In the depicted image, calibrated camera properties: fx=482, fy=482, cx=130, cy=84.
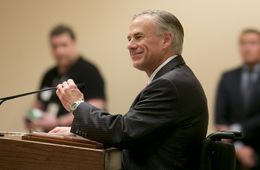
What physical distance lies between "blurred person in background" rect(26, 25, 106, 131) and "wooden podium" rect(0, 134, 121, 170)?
2.00 meters

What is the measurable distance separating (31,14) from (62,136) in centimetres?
311

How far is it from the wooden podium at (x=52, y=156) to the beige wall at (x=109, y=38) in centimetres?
239

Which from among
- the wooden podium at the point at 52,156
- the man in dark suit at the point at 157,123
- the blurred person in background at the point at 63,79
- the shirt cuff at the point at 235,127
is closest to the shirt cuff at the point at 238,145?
the shirt cuff at the point at 235,127

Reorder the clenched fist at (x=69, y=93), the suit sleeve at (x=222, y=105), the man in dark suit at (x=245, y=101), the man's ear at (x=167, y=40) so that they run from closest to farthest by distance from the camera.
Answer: the clenched fist at (x=69, y=93), the man's ear at (x=167, y=40), the man in dark suit at (x=245, y=101), the suit sleeve at (x=222, y=105)

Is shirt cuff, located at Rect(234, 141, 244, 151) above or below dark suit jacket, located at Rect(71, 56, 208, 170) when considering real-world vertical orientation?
below

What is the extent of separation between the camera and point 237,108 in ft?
12.2

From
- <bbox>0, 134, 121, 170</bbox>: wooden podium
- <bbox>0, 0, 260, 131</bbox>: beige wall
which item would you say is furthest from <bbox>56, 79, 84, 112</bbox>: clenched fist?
<bbox>0, 0, 260, 131</bbox>: beige wall

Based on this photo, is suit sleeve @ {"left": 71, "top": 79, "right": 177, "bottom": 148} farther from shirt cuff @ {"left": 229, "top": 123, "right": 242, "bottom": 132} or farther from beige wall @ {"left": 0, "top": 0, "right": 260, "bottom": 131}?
beige wall @ {"left": 0, "top": 0, "right": 260, "bottom": 131}

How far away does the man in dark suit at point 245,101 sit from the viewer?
362cm

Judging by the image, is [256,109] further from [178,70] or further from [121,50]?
[178,70]

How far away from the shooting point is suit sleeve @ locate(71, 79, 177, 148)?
5.62ft

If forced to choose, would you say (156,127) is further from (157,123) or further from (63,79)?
(63,79)

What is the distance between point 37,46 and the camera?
465 centimetres

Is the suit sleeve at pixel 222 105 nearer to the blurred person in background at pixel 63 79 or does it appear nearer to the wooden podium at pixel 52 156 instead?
the blurred person in background at pixel 63 79
